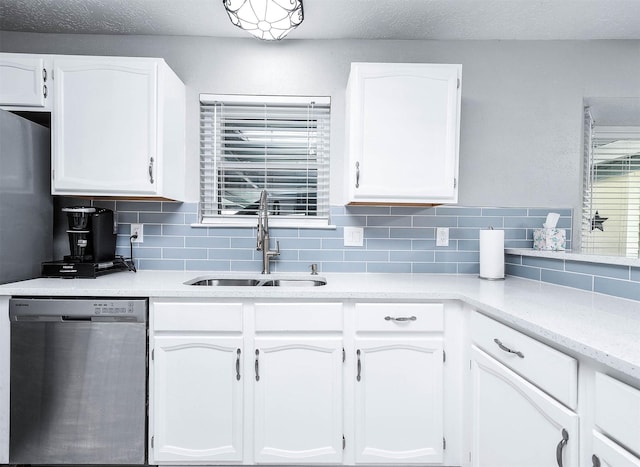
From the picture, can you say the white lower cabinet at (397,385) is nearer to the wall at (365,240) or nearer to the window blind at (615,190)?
the wall at (365,240)

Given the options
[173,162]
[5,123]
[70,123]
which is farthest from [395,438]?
[5,123]

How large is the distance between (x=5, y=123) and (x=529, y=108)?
2953 millimetres

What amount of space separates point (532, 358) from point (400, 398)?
68 cm

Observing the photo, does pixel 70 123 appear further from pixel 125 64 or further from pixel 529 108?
pixel 529 108

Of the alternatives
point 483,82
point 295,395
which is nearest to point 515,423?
point 295,395

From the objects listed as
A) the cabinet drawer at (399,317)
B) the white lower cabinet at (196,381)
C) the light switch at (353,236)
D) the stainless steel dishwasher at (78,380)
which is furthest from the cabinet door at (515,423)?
the stainless steel dishwasher at (78,380)

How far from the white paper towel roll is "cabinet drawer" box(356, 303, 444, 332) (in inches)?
22.7

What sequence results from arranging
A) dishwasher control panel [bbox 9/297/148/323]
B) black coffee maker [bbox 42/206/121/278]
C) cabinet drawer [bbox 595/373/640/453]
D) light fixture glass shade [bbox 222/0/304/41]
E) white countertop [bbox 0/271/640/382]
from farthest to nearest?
1. black coffee maker [bbox 42/206/121/278]
2. light fixture glass shade [bbox 222/0/304/41]
3. dishwasher control panel [bbox 9/297/148/323]
4. white countertop [bbox 0/271/640/382]
5. cabinet drawer [bbox 595/373/640/453]

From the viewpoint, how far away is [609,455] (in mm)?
786

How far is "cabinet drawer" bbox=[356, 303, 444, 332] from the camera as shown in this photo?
5.07 feet

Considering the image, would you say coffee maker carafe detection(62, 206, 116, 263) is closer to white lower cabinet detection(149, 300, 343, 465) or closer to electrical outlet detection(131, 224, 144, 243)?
electrical outlet detection(131, 224, 144, 243)

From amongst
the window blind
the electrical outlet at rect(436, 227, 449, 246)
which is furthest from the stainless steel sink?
the window blind

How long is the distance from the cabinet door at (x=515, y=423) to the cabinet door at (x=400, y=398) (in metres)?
0.18

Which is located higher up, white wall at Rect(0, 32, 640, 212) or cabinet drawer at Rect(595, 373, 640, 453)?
white wall at Rect(0, 32, 640, 212)
